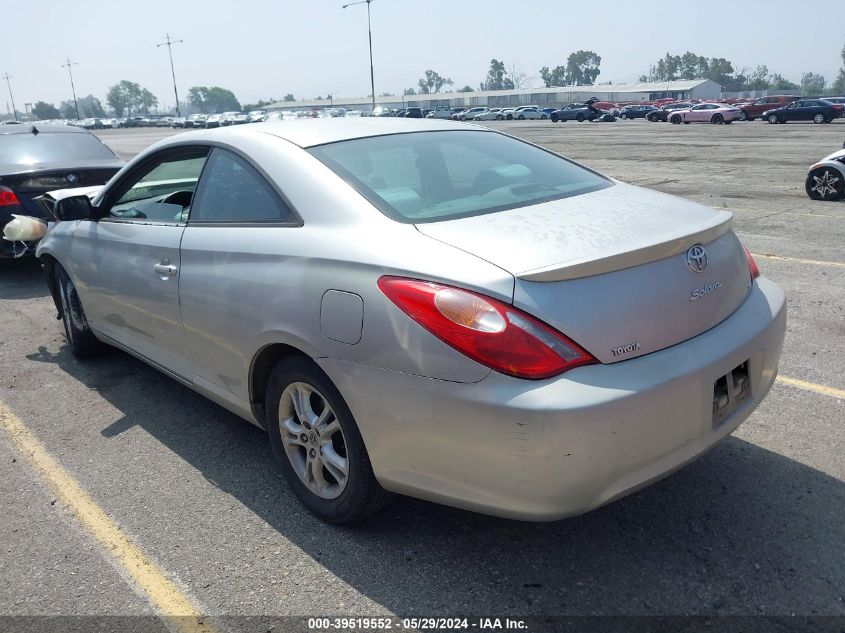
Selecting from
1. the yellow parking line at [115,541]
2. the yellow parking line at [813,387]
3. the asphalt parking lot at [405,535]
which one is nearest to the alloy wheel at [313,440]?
the asphalt parking lot at [405,535]

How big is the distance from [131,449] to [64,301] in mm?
1842

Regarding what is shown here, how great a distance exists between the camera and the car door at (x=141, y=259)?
3.65 meters

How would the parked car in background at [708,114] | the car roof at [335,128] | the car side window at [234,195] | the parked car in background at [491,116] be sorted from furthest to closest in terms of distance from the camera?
the parked car in background at [491,116], the parked car in background at [708,114], the car roof at [335,128], the car side window at [234,195]

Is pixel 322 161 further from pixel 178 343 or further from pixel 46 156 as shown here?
pixel 46 156

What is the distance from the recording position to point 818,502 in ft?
A: 9.70

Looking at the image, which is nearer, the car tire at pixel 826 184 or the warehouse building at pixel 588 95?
the car tire at pixel 826 184

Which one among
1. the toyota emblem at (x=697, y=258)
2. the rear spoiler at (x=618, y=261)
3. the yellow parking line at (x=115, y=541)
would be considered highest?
the rear spoiler at (x=618, y=261)

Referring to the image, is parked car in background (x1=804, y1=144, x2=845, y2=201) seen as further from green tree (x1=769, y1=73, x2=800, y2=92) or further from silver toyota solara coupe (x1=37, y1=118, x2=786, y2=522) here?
green tree (x1=769, y1=73, x2=800, y2=92)

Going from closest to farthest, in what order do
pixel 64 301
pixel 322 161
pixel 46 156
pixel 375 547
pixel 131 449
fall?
pixel 375 547
pixel 322 161
pixel 131 449
pixel 64 301
pixel 46 156

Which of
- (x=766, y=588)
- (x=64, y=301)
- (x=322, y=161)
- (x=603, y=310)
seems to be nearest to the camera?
(x=603, y=310)

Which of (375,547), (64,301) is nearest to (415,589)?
(375,547)

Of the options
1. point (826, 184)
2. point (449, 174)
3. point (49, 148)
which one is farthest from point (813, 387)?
point (826, 184)

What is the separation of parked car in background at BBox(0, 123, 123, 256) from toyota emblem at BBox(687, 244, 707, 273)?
6.94 m

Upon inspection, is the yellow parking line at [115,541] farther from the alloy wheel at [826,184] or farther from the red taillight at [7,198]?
the alloy wheel at [826,184]
